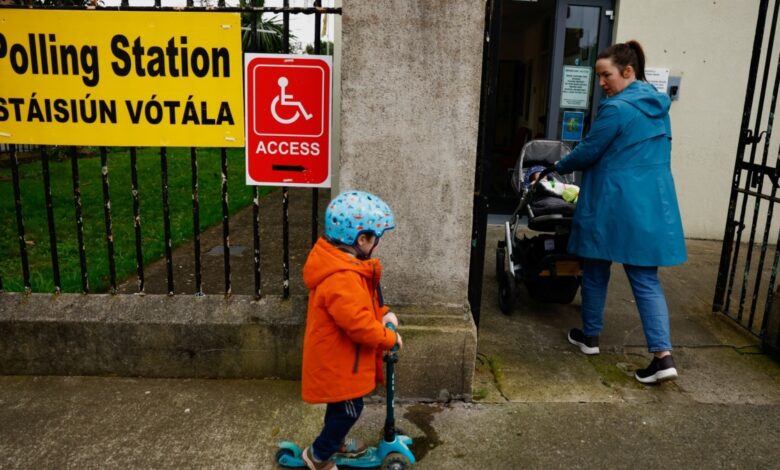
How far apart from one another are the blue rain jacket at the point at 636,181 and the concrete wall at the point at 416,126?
3.37 feet

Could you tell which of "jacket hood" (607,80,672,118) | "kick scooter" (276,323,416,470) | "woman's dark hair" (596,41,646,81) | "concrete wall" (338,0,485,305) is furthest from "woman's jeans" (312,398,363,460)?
"woman's dark hair" (596,41,646,81)

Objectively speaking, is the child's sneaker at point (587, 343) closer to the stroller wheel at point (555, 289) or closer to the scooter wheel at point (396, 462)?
the stroller wheel at point (555, 289)

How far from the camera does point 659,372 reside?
12.3ft

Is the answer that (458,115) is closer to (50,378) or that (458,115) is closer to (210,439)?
(210,439)

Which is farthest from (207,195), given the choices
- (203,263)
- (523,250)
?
(523,250)

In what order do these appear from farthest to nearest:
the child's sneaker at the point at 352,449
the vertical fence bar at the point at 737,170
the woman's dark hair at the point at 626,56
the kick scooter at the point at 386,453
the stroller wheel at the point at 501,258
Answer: the stroller wheel at the point at 501,258, the vertical fence bar at the point at 737,170, the woman's dark hair at the point at 626,56, the child's sneaker at the point at 352,449, the kick scooter at the point at 386,453

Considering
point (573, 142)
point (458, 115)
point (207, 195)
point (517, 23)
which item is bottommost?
point (207, 195)

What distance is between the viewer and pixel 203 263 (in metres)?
6.08

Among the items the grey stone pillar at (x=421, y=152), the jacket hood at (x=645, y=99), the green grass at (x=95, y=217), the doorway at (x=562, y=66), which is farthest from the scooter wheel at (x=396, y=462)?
the doorway at (x=562, y=66)

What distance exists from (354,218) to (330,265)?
21cm

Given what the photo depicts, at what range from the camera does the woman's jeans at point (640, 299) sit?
3834 millimetres

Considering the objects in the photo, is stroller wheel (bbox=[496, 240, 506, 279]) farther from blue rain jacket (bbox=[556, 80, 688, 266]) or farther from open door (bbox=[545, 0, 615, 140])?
open door (bbox=[545, 0, 615, 140])

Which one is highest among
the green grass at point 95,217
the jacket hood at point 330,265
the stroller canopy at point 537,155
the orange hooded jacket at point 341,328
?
the stroller canopy at point 537,155

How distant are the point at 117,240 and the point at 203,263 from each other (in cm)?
131
